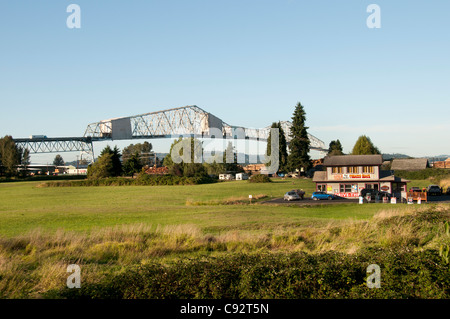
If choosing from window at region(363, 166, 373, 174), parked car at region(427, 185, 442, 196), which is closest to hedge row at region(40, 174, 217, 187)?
window at region(363, 166, 373, 174)

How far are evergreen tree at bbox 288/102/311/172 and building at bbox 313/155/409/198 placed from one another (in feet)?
143

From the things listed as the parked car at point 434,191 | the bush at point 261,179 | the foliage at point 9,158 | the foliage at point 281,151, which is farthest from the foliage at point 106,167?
the parked car at point 434,191

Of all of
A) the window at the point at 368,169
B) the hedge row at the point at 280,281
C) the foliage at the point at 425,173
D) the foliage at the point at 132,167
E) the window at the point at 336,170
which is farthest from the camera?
the foliage at the point at 132,167

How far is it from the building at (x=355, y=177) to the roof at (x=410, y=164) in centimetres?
4218

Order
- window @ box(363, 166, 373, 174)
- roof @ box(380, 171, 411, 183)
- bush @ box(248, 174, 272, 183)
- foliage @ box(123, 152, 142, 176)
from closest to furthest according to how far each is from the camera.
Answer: roof @ box(380, 171, 411, 183) → window @ box(363, 166, 373, 174) → bush @ box(248, 174, 272, 183) → foliage @ box(123, 152, 142, 176)

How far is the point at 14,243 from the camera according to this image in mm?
18609

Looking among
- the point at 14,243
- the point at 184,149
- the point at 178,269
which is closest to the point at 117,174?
the point at 184,149

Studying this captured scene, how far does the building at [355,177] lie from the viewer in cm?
5450

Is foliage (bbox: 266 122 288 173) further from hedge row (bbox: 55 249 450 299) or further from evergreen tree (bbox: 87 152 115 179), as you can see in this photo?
hedge row (bbox: 55 249 450 299)

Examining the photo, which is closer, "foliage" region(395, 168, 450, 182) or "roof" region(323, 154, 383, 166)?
"roof" region(323, 154, 383, 166)

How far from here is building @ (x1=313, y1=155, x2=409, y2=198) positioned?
179 ft

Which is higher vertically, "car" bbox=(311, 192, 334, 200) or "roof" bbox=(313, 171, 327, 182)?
"roof" bbox=(313, 171, 327, 182)

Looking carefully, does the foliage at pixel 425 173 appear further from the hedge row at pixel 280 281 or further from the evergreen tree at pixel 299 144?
the hedge row at pixel 280 281
